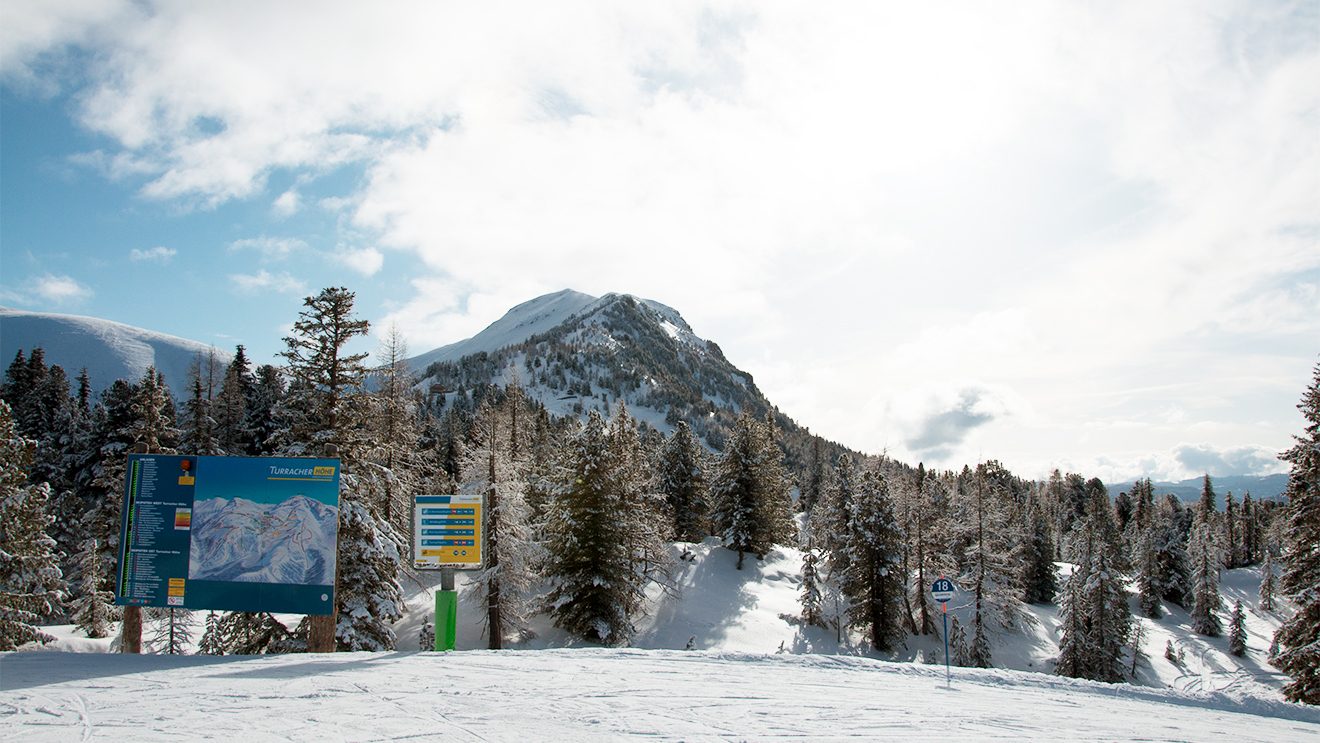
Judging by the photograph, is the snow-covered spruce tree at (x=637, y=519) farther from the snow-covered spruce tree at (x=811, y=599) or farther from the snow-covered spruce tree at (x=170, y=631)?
the snow-covered spruce tree at (x=170, y=631)

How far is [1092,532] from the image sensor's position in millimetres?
37250

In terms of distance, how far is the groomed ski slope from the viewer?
884 cm

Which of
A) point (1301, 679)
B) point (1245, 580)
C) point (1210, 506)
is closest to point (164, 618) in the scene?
point (1301, 679)

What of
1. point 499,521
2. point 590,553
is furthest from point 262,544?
point 590,553

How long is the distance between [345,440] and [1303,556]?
29085 millimetres

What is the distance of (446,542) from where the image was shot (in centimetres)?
1598

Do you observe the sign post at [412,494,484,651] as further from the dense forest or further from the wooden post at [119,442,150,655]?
the wooden post at [119,442,150,655]

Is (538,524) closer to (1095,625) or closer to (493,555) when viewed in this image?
(493,555)

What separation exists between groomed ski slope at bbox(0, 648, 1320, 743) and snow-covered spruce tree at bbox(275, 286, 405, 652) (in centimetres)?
552

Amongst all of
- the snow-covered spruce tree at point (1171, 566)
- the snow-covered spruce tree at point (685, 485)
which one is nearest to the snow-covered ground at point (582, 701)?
the snow-covered spruce tree at point (685, 485)

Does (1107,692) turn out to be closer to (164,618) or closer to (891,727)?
(891,727)

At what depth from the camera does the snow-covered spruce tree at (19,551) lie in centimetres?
1988

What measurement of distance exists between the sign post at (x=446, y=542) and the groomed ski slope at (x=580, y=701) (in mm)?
1921

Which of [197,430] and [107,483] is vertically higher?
[197,430]
